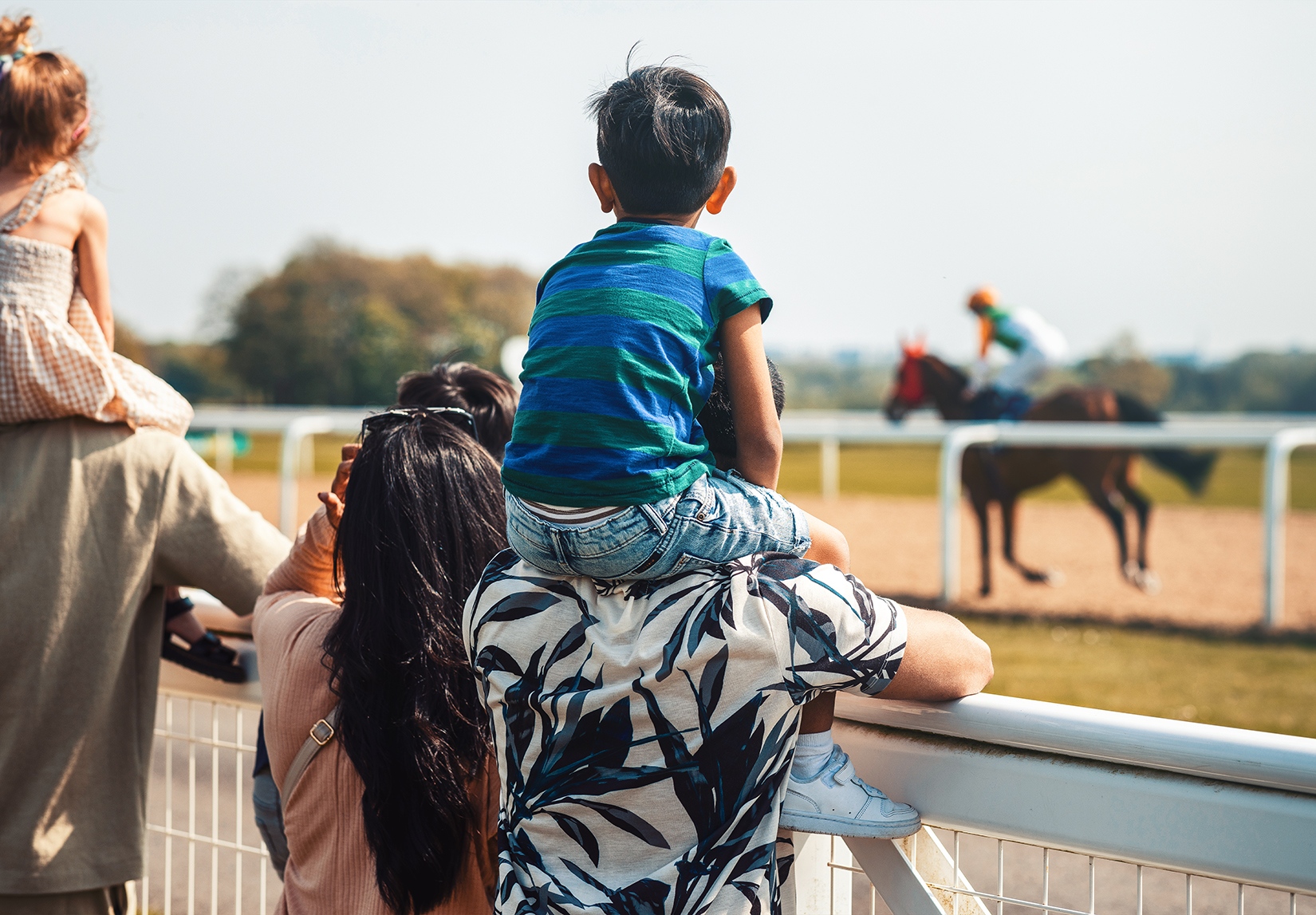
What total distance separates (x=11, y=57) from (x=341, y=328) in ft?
75.3

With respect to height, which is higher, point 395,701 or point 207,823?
point 395,701

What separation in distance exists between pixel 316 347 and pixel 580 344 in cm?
2158

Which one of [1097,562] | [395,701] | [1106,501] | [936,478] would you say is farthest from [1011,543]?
[936,478]

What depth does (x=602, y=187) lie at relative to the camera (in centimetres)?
125

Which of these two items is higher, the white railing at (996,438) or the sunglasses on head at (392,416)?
the sunglasses on head at (392,416)

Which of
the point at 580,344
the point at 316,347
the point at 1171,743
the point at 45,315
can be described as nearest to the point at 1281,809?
the point at 1171,743

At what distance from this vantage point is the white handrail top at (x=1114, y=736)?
1.00 metres

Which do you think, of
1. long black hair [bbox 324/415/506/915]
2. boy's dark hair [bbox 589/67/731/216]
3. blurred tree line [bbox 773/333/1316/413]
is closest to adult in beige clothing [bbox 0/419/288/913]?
long black hair [bbox 324/415/506/915]

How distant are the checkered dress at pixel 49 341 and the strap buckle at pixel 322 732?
2.63 feet

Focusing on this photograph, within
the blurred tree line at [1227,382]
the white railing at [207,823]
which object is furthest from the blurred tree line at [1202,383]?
the white railing at [207,823]

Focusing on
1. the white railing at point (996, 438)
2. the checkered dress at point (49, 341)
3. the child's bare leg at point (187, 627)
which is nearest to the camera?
the checkered dress at point (49, 341)

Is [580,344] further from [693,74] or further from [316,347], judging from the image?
[316,347]

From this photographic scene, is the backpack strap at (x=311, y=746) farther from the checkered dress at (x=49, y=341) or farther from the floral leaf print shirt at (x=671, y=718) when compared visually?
the checkered dress at (x=49, y=341)

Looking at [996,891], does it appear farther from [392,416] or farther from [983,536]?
[983,536]
